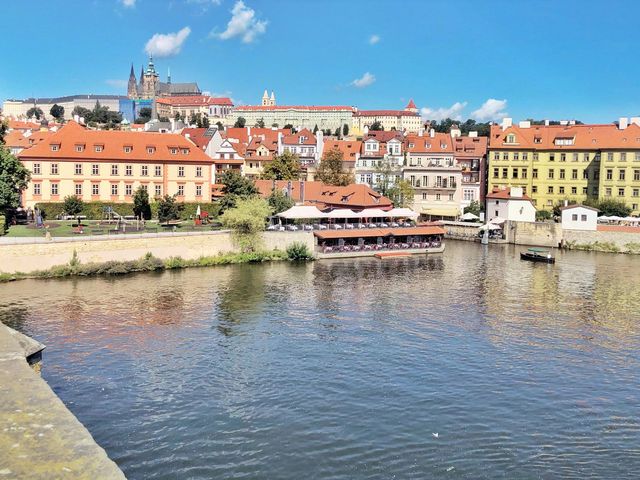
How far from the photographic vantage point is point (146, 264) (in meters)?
43.5

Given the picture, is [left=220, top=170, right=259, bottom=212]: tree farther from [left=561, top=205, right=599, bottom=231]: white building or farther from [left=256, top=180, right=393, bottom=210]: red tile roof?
[left=561, top=205, right=599, bottom=231]: white building

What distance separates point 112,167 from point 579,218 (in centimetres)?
4338

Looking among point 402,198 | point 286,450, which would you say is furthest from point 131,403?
point 402,198

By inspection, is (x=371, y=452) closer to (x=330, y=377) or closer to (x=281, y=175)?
(x=330, y=377)

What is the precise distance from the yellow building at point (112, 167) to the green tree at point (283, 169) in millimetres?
13418

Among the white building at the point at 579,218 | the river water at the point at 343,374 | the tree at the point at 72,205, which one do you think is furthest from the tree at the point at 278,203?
the white building at the point at 579,218

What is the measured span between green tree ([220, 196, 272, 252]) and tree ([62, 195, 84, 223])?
14.3m

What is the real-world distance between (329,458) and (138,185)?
47614 millimetres

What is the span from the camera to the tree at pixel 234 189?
5484 centimetres

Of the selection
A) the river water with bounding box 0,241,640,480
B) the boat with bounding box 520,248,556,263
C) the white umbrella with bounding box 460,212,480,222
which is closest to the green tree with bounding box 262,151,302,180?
the white umbrella with bounding box 460,212,480,222

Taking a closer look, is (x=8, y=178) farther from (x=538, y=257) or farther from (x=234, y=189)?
(x=538, y=257)

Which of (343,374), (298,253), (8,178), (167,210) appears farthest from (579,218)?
(8,178)

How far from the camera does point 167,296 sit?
117 feet

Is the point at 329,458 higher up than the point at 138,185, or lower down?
lower down
